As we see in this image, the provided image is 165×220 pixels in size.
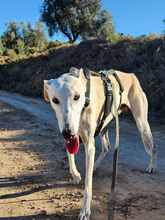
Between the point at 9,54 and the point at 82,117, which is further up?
the point at 9,54

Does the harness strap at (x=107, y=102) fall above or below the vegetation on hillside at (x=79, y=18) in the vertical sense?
below

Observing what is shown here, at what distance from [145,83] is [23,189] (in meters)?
6.72

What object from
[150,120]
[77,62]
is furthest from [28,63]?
[150,120]

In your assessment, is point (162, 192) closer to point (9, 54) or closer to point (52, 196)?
point (52, 196)

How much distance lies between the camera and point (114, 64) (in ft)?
37.2

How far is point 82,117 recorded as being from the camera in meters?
2.23

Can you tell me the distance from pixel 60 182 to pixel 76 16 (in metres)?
26.4

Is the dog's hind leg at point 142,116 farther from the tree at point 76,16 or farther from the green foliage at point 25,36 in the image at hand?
the green foliage at point 25,36

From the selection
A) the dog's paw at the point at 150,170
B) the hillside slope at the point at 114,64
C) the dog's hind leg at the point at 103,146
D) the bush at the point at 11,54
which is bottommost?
the dog's paw at the point at 150,170

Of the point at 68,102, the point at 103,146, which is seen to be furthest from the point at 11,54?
the point at 68,102

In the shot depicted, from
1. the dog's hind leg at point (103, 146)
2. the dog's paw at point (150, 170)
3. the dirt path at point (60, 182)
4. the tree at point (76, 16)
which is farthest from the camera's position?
the tree at point (76, 16)

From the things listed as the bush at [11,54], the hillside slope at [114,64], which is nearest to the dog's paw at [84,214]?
the hillside slope at [114,64]

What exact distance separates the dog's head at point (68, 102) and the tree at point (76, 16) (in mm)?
25644

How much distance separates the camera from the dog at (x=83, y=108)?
1858 mm
